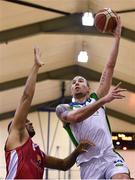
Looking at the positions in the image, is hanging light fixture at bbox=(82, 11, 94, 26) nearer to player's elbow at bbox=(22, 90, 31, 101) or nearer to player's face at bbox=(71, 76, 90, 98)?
player's face at bbox=(71, 76, 90, 98)

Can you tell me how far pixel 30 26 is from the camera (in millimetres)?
13680

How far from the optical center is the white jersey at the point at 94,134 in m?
4.23

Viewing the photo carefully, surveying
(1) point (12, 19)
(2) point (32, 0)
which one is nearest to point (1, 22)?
(1) point (12, 19)

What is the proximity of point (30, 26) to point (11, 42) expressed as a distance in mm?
785

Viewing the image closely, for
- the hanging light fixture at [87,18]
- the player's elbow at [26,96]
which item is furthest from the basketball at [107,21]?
the hanging light fixture at [87,18]

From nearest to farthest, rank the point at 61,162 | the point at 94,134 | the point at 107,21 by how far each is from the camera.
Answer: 1. the point at 94,134
2. the point at 61,162
3. the point at 107,21

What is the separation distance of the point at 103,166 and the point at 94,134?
0.30 metres

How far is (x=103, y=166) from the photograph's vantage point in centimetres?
416

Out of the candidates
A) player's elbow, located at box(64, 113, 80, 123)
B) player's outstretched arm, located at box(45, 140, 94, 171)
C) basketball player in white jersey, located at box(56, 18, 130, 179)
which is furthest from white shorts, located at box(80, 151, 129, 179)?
player's elbow, located at box(64, 113, 80, 123)

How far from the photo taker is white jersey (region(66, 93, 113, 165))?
4227mm

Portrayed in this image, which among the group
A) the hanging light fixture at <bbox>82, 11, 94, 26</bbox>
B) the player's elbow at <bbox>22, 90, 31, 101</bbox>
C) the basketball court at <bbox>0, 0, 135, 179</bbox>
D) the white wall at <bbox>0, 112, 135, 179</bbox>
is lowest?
the white wall at <bbox>0, 112, 135, 179</bbox>

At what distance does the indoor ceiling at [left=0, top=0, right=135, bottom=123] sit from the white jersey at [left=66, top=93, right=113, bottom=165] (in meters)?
7.92

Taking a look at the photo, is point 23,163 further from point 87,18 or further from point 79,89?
point 87,18

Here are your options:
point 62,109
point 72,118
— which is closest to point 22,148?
point 72,118
